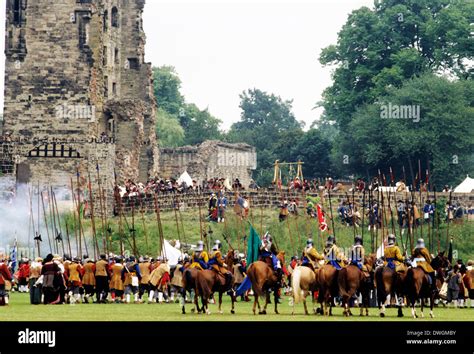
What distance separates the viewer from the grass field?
3981 cm

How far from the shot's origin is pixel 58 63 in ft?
294

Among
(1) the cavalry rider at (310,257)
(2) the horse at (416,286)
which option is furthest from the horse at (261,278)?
(2) the horse at (416,286)

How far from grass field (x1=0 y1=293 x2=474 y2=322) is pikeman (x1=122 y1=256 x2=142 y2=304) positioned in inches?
65.5

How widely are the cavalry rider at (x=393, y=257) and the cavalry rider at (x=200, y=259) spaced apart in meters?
5.03

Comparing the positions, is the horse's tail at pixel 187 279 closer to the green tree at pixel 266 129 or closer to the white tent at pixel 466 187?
the white tent at pixel 466 187

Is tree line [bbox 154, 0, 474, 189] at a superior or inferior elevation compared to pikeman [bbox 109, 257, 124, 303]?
superior

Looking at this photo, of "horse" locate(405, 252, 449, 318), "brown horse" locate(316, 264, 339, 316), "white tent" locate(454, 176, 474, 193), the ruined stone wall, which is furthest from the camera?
the ruined stone wall

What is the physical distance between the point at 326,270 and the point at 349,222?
107 ft

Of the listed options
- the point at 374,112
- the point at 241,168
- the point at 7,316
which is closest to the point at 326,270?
the point at 7,316

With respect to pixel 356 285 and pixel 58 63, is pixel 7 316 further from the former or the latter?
pixel 58 63

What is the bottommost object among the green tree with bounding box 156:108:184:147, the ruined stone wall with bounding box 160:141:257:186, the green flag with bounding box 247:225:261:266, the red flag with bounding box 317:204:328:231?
the green flag with bounding box 247:225:261:266

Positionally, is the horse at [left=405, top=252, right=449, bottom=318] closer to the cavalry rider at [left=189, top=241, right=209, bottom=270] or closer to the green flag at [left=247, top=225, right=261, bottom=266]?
the cavalry rider at [left=189, top=241, right=209, bottom=270]

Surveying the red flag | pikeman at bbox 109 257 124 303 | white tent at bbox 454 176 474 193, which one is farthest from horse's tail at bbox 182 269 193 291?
white tent at bbox 454 176 474 193

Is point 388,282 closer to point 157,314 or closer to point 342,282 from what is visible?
point 342,282
